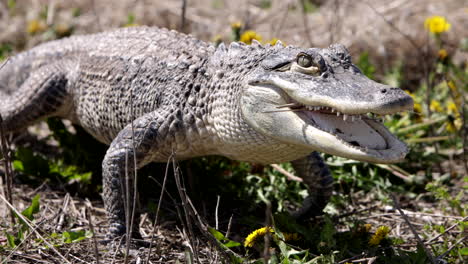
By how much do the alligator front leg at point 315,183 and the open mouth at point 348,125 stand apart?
33.7 inches

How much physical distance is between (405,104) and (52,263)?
74.5 inches

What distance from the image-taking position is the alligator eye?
2715 millimetres

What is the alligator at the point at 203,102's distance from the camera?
101 inches

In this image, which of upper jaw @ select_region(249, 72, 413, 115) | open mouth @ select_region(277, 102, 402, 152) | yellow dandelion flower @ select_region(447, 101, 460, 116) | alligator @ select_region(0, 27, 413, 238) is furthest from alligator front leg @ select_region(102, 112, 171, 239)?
yellow dandelion flower @ select_region(447, 101, 460, 116)

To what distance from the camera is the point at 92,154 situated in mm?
4027

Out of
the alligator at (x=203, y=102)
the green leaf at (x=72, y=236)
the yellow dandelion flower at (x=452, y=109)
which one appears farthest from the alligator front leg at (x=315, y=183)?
the yellow dandelion flower at (x=452, y=109)

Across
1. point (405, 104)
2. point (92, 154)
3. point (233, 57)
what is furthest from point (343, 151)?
point (92, 154)

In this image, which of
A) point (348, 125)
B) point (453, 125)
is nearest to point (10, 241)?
point (348, 125)

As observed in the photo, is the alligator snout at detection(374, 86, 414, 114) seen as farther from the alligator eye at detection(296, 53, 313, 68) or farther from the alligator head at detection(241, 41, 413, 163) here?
the alligator eye at detection(296, 53, 313, 68)

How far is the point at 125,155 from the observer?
10.2 feet

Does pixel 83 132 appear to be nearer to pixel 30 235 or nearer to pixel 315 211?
pixel 30 235

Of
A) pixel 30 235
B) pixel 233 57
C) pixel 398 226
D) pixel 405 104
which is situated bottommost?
pixel 398 226

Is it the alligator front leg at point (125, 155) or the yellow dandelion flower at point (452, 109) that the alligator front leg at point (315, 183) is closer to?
the alligator front leg at point (125, 155)

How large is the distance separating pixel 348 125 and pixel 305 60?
1.28ft
